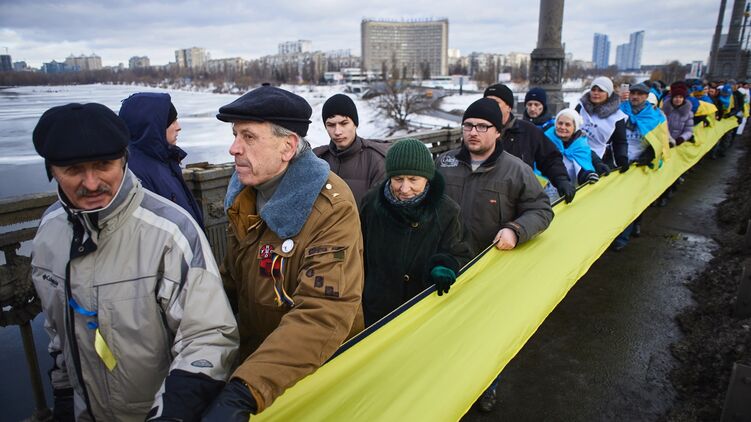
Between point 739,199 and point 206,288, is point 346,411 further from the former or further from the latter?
point 739,199

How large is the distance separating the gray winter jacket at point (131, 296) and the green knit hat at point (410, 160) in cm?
130

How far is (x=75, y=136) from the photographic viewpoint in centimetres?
145

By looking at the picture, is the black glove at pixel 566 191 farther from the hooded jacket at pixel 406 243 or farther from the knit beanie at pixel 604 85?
the knit beanie at pixel 604 85

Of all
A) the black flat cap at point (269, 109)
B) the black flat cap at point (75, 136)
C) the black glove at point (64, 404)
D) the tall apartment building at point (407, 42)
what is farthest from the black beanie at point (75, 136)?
the tall apartment building at point (407, 42)

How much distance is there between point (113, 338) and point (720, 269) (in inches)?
246

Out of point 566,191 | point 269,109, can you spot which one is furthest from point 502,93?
point 269,109

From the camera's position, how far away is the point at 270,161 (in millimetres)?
1805

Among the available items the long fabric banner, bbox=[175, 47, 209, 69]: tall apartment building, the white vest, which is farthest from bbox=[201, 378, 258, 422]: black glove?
bbox=[175, 47, 209, 69]: tall apartment building

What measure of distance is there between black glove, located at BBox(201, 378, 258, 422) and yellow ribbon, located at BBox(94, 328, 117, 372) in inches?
19.5

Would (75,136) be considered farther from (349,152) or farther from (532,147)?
(532,147)

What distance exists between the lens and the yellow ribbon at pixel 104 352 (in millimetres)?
1562

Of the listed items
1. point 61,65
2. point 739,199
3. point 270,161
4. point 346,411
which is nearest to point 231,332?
point 346,411

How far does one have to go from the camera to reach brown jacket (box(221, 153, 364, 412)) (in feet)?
4.81

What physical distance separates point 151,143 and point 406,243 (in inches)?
64.7
